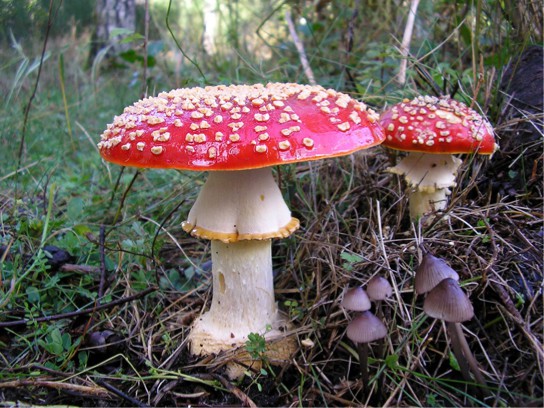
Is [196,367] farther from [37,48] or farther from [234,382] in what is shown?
[37,48]

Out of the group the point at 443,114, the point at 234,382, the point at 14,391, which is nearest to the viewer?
the point at 14,391

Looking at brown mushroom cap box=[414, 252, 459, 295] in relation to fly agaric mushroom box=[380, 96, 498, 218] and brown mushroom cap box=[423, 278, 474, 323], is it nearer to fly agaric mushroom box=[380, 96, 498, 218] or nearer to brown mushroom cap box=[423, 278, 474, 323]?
brown mushroom cap box=[423, 278, 474, 323]

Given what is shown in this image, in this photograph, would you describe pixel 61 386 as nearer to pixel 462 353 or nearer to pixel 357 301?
pixel 357 301

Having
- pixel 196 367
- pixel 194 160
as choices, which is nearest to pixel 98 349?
pixel 196 367

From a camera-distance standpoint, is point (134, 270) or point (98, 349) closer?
point (98, 349)

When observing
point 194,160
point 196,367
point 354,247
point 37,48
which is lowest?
point 196,367

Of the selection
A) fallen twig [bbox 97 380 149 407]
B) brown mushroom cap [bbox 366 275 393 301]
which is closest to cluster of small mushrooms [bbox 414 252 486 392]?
brown mushroom cap [bbox 366 275 393 301]
